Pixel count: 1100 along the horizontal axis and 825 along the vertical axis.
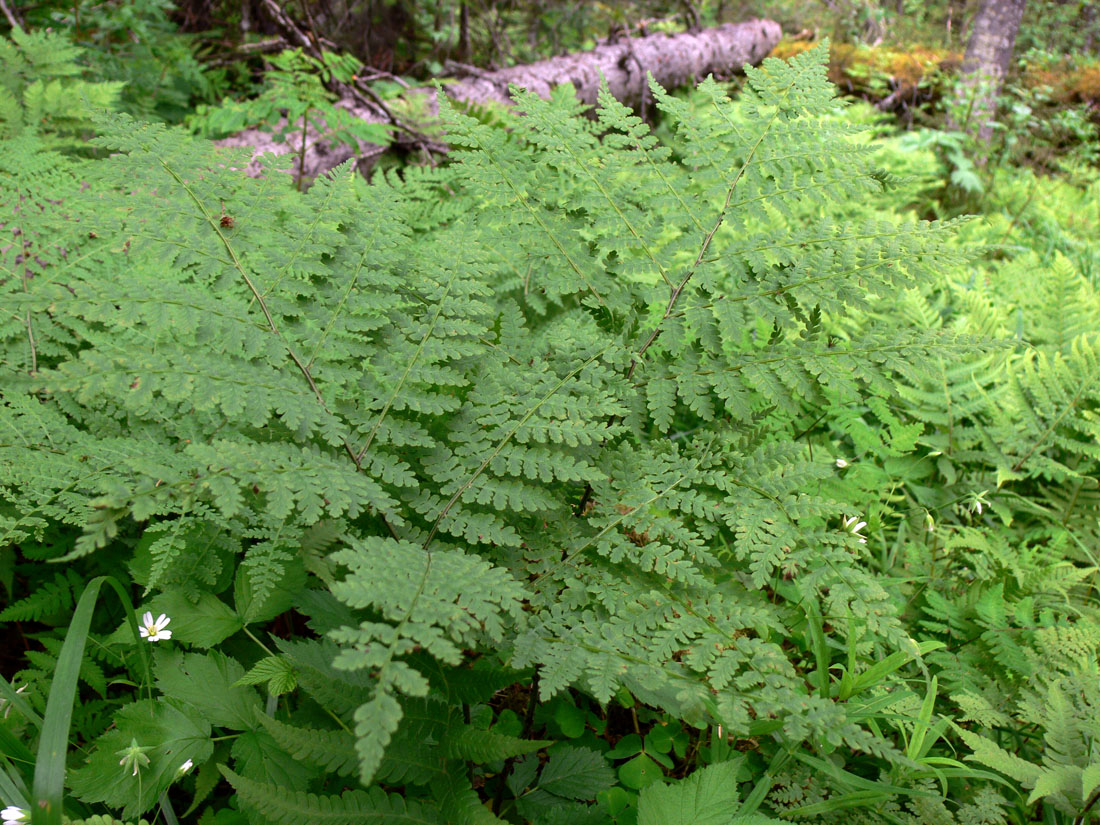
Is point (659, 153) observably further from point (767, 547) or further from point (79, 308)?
point (79, 308)

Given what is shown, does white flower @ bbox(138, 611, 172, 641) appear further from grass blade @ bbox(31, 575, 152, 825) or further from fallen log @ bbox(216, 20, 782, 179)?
fallen log @ bbox(216, 20, 782, 179)

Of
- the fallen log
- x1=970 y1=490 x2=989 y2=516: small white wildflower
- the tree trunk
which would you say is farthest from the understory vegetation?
the tree trunk

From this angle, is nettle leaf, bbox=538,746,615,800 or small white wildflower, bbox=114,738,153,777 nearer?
small white wildflower, bbox=114,738,153,777

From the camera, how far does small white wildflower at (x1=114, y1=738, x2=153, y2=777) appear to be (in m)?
1.21

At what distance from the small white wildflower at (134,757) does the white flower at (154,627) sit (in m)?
0.20

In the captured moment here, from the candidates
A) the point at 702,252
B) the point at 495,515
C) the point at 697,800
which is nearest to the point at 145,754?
the point at 495,515

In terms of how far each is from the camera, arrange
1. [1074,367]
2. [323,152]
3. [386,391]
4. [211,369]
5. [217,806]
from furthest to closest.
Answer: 1. [323,152]
2. [1074,367]
3. [217,806]
4. [386,391]
5. [211,369]

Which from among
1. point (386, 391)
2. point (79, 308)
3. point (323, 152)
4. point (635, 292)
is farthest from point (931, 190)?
point (79, 308)

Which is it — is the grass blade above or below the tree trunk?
below

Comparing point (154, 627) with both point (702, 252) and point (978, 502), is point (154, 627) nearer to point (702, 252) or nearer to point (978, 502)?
point (702, 252)

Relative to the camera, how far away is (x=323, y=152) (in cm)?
378

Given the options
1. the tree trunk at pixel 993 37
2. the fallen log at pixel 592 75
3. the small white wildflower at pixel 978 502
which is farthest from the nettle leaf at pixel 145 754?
the tree trunk at pixel 993 37

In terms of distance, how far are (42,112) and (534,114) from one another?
109 inches

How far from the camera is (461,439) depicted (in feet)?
4.38
